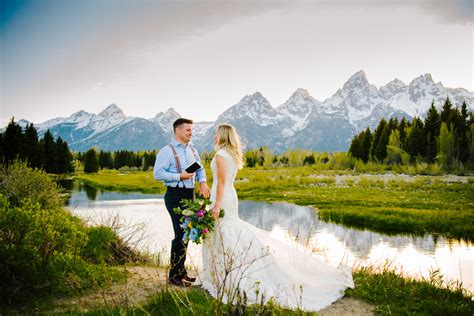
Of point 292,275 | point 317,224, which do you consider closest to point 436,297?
point 292,275

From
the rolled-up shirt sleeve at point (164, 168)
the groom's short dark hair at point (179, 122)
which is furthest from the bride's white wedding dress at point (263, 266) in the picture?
the groom's short dark hair at point (179, 122)

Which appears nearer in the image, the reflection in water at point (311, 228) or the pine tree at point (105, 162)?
the reflection in water at point (311, 228)

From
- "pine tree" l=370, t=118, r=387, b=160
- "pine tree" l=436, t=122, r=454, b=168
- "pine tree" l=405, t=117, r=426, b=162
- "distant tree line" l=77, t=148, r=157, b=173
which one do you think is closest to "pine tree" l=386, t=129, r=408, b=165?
"pine tree" l=405, t=117, r=426, b=162

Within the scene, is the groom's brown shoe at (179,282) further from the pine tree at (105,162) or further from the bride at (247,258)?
the pine tree at (105,162)

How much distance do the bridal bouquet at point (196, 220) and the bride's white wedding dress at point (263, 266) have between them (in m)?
0.24

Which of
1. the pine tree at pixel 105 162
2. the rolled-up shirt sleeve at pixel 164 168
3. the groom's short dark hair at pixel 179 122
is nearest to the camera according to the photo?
the rolled-up shirt sleeve at pixel 164 168

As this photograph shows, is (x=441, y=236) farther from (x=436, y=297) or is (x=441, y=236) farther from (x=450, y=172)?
(x=450, y=172)

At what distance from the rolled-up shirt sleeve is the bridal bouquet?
0.60 metres

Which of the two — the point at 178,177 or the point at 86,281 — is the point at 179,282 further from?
the point at 178,177

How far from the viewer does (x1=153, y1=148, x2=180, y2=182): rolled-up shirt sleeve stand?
19.7 ft

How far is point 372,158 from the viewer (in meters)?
62.8

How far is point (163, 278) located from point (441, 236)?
41.4 feet

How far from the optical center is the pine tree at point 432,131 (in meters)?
50.9

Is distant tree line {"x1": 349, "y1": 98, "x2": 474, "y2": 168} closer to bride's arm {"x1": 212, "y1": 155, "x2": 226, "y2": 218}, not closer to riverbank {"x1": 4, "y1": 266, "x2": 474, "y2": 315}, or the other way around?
riverbank {"x1": 4, "y1": 266, "x2": 474, "y2": 315}
